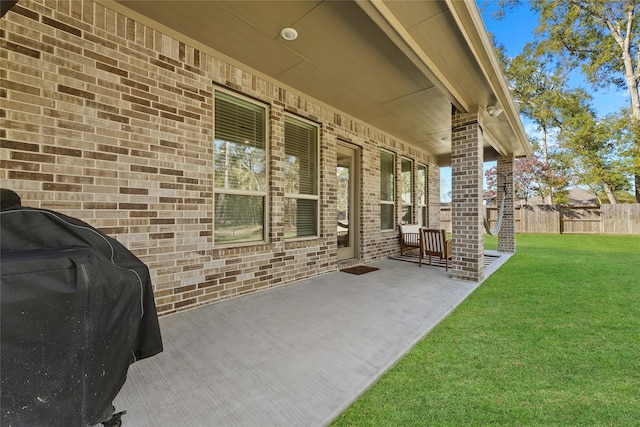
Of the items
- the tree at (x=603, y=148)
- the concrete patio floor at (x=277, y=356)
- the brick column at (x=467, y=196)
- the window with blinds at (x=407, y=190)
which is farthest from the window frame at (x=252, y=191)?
the tree at (x=603, y=148)

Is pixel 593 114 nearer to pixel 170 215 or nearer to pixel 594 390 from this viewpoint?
pixel 594 390

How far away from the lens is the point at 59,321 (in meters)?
0.95

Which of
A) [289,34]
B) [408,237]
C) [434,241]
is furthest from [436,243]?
[289,34]

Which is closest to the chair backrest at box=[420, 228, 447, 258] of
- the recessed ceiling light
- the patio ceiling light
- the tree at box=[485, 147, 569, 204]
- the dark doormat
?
the dark doormat

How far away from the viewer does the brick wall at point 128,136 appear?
84.5 inches

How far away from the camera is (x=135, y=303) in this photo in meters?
1.27

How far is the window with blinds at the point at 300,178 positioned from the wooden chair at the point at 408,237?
110 inches

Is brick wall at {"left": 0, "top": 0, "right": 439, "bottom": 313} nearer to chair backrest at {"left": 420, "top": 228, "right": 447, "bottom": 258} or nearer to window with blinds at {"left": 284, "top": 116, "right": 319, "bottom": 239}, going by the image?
window with blinds at {"left": 284, "top": 116, "right": 319, "bottom": 239}

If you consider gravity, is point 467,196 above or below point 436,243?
above

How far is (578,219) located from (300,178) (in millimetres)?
14601

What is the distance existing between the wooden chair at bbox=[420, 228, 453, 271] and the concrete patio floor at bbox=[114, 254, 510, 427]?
151cm

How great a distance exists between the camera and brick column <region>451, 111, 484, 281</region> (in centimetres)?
430

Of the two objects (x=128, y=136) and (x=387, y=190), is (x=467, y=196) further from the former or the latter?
(x=128, y=136)

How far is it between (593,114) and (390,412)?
19471mm
